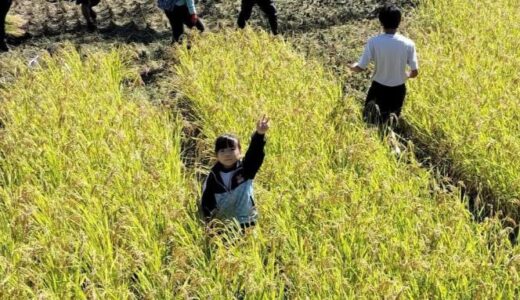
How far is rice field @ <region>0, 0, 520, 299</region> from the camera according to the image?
2.43 metres

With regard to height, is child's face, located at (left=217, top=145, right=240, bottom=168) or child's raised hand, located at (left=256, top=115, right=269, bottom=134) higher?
child's raised hand, located at (left=256, top=115, right=269, bottom=134)

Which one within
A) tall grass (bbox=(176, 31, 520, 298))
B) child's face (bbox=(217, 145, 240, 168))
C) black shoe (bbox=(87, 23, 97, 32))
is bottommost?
tall grass (bbox=(176, 31, 520, 298))

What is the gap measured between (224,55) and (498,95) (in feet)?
7.71

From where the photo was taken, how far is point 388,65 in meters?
3.95

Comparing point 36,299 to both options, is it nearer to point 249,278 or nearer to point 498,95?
point 249,278

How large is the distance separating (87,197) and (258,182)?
99 cm

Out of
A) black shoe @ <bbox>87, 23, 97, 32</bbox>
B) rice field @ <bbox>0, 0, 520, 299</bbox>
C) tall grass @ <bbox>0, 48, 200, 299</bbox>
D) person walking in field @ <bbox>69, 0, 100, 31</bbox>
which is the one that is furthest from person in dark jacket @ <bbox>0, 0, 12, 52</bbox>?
tall grass @ <bbox>0, 48, 200, 299</bbox>

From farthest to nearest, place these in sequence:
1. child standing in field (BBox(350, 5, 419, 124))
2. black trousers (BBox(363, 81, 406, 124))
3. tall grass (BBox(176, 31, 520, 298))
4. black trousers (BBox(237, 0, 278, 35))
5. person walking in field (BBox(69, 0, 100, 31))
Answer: person walking in field (BBox(69, 0, 100, 31)) → black trousers (BBox(237, 0, 278, 35)) → black trousers (BBox(363, 81, 406, 124)) → child standing in field (BBox(350, 5, 419, 124)) → tall grass (BBox(176, 31, 520, 298))

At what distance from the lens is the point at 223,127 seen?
13.0 ft

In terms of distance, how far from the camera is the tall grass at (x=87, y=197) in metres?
2.49

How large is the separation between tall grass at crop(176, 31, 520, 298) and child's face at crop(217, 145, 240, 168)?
1.01ft

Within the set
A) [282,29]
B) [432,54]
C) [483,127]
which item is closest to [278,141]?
[483,127]

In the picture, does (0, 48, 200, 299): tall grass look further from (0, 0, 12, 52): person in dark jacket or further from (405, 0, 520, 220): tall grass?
(0, 0, 12, 52): person in dark jacket

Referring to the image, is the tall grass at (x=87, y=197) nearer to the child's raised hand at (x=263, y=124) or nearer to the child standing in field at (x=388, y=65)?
the child's raised hand at (x=263, y=124)
